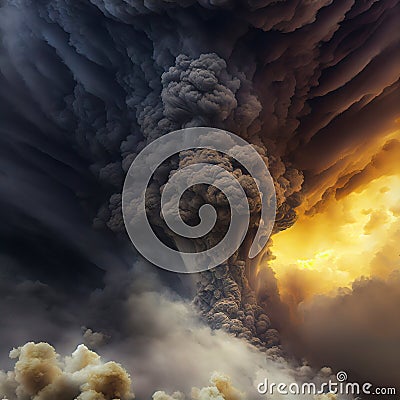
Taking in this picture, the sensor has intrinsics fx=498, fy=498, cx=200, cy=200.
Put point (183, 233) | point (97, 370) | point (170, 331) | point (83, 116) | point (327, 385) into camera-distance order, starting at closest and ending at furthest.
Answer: point (97, 370) < point (327, 385) < point (183, 233) < point (170, 331) < point (83, 116)

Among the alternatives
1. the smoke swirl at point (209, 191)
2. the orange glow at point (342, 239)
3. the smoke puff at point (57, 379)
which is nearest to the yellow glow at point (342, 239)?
the orange glow at point (342, 239)

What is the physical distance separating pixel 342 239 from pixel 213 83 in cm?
1564

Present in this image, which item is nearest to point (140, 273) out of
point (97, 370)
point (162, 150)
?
point (162, 150)

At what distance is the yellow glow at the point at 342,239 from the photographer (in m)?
29.0

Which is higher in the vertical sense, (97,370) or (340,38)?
(340,38)

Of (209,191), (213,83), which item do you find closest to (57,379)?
(209,191)

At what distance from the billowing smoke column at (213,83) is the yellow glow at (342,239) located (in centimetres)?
433

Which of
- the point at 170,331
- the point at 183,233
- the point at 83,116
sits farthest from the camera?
the point at 83,116

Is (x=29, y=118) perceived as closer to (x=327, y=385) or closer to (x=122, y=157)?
(x=122, y=157)

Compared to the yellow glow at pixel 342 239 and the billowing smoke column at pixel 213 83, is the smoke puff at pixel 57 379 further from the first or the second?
the yellow glow at pixel 342 239

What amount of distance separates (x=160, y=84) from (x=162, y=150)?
3110 mm

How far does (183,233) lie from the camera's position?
882 inches

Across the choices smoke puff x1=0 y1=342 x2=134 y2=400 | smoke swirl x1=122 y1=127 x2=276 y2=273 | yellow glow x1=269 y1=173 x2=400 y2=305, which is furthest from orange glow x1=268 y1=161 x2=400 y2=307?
smoke puff x1=0 y1=342 x2=134 y2=400

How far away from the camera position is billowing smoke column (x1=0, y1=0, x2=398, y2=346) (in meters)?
20.8
